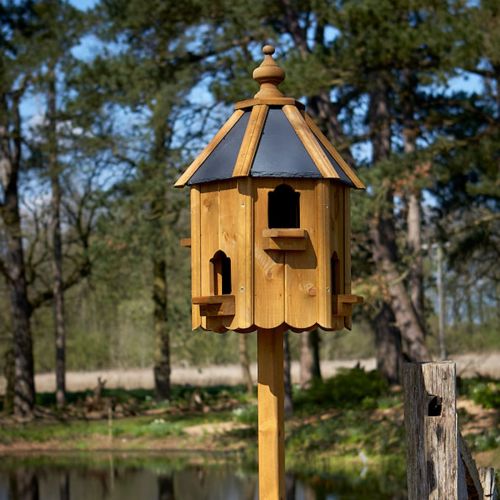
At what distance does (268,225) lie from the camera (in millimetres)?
5621

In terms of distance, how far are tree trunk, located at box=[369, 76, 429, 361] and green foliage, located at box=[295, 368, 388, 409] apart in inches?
60.9

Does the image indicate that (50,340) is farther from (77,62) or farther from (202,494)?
(202,494)

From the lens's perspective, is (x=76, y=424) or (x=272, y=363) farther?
(x=76, y=424)

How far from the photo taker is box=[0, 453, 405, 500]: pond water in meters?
13.6

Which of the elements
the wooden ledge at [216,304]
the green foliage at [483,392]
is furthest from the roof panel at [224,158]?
the green foliage at [483,392]

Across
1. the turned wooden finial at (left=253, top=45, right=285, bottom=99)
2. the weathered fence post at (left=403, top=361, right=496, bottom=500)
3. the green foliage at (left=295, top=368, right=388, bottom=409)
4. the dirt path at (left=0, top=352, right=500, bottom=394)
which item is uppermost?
the turned wooden finial at (left=253, top=45, right=285, bottom=99)

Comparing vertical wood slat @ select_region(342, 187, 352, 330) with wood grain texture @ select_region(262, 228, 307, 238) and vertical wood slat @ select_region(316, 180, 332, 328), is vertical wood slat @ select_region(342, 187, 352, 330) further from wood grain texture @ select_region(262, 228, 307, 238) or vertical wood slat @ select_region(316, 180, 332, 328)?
wood grain texture @ select_region(262, 228, 307, 238)

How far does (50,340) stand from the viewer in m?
29.8

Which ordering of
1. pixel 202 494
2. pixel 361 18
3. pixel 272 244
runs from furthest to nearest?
1. pixel 361 18
2. pixel 202 494
3. pixel 272 244

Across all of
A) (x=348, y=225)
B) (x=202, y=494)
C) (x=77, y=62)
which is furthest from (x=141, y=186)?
(x=348, y=225)

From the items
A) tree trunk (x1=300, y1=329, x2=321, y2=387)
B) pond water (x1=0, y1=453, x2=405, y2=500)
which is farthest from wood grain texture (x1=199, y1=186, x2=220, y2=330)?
tree trunk (x1=300, y1=329, x2=321, y2=387)

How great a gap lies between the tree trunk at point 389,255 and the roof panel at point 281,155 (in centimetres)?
1239

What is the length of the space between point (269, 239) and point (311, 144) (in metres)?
0.60

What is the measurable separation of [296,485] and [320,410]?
5838mm
